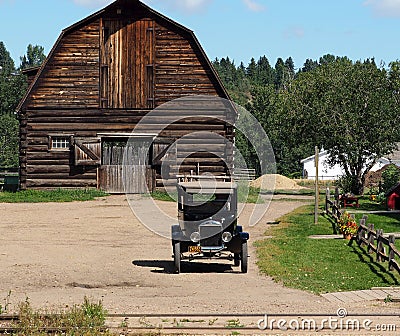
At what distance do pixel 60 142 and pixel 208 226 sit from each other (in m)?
22.0

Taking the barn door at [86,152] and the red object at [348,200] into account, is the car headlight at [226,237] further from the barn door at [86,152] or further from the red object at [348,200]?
the barn door at [86,152]

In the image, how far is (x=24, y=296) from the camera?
13.8 m

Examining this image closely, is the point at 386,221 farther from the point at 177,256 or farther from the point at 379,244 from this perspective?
the point at 177,256

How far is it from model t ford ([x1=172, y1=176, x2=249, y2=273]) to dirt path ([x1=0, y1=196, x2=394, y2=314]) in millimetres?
463

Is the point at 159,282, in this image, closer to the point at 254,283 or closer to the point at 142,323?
the point at 254,283

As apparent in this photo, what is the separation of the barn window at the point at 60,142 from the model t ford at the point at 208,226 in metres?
20.7

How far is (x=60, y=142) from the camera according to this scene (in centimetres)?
3731

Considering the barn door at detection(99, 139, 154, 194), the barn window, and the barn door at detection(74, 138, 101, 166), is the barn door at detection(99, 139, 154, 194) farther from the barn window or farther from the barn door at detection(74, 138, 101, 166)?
the barn window

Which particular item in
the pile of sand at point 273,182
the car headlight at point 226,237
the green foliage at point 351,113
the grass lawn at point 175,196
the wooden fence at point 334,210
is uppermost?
the green foliage at point 351,113

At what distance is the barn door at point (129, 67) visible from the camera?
3684cm

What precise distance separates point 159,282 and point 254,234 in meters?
8.96

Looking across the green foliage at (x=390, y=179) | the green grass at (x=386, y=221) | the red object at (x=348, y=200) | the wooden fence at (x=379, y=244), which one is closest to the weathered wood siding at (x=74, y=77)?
the red object at (x=348, y=200)

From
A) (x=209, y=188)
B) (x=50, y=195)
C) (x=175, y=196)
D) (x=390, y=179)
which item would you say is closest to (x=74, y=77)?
(x=50, y=195)

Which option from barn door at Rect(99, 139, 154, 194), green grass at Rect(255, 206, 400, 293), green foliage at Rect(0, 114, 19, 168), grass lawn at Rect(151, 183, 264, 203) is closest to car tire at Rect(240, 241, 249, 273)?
green grass at Rect(255, 206, 400, 293)
